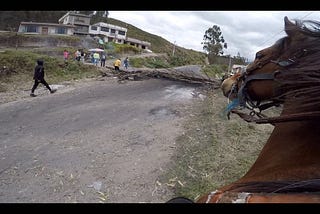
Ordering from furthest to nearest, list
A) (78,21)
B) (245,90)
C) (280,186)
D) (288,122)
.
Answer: (78,21) → (245,90) → (288,122) → (280,186)

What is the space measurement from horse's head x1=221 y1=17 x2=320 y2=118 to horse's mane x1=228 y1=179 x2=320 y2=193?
623 millimetres

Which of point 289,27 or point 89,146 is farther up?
point 289,27

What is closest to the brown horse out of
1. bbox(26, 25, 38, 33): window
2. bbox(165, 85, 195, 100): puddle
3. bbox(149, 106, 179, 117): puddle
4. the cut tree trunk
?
bbox(149, 106, 179, 117): puddle

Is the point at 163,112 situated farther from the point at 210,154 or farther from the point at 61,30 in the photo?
the point at 61,30

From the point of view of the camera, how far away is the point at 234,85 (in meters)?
2.92

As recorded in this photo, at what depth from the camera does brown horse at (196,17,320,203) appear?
1594 mm

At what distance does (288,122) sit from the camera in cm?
215

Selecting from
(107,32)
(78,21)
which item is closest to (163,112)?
(78,21)

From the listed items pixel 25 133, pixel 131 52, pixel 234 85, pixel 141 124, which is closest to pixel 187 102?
pixel 141 124

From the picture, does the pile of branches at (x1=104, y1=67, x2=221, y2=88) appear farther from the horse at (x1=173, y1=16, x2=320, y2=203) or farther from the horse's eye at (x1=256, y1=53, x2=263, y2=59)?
the horse at (x1=173, y1=16, x2=320, y2=203)

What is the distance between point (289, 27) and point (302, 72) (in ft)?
1.46
